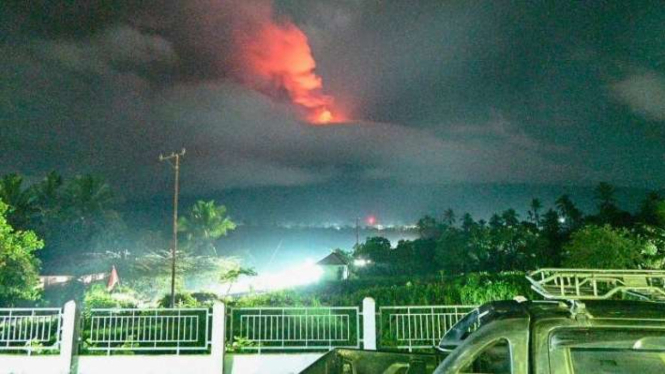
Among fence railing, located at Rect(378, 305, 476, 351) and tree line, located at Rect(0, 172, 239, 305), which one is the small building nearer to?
tree line, located at Rect(0, 172, 239, 305)

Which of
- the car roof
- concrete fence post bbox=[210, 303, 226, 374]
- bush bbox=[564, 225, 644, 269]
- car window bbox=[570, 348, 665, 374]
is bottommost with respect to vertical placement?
concrete fence post bbox=[210, 303, 226, 374]

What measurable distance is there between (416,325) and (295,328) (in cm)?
266

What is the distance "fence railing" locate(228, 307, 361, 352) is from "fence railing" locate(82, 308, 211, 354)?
71 cm

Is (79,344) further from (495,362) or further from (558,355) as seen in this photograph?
(558,355)

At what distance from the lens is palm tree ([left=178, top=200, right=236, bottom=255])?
4847 cm

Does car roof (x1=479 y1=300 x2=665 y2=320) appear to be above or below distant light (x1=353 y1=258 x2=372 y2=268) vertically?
below

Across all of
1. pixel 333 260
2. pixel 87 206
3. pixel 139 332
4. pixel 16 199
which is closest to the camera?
pixel 139 332

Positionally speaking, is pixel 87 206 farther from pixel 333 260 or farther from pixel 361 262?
pixel 361 262

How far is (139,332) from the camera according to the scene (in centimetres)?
999

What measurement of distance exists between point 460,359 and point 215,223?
4851cm

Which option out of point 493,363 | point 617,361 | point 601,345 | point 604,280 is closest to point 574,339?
point 601,345

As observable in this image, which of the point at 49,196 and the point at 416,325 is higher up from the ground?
the point at 49,196

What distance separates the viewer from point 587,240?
55.3 ft

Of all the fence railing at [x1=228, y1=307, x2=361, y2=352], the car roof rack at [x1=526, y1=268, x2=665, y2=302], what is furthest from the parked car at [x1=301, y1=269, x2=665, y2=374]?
the fence railing at [x1=228, y1=307, x2=361, y2=352]
